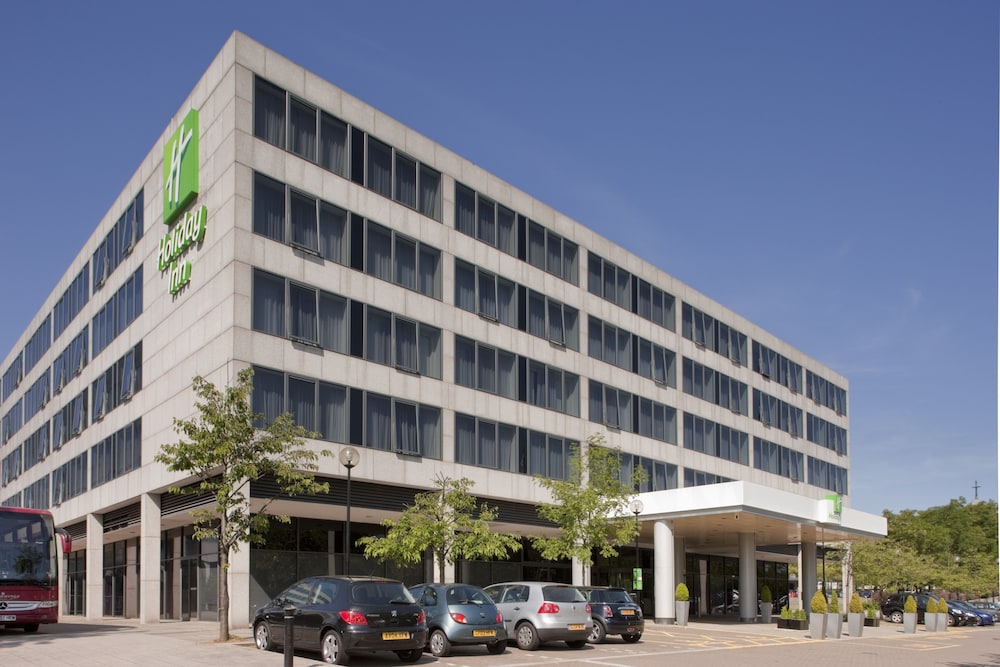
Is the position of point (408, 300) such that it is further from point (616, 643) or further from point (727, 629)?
point (727, 629)

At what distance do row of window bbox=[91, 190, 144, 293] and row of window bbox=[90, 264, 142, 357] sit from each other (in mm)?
1350

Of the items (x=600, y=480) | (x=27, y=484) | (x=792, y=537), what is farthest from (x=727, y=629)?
(x=27, y=484)

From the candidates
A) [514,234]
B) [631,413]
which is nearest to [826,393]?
[631,413]

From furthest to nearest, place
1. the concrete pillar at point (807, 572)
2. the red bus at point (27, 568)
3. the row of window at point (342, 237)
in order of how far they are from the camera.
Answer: the concrete pillar at point (807, 572) < the row of window at point (342, 237) < the red bus at point (27, 568)

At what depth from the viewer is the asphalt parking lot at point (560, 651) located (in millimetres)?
19547

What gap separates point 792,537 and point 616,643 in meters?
25.7

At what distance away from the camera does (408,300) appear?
36938mm

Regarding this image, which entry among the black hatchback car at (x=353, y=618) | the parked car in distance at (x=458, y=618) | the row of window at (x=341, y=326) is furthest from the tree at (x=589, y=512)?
the black hatchback car at (x=353, y=618)

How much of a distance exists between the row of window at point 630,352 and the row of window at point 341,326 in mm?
11596

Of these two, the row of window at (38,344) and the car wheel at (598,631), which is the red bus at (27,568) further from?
the row of window at (38,344)

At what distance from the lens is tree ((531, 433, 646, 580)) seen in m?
37.7

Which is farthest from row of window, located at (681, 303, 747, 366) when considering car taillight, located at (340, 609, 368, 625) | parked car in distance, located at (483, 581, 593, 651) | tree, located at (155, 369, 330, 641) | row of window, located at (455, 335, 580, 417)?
car taillight, located at (340, 609, 368, 625)

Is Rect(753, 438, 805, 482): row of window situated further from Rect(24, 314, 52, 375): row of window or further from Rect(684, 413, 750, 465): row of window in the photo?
Rect(24, 314, 52, 375): row of window

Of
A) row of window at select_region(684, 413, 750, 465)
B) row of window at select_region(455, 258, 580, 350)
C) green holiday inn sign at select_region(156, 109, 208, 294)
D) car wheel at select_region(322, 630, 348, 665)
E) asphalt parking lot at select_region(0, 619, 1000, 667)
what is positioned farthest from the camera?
row of window at select_region(684, 413, 750, 465)
